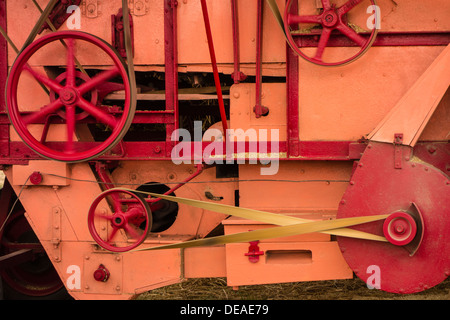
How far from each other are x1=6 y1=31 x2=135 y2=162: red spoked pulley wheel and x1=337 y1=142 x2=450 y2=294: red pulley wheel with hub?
5.08 ft

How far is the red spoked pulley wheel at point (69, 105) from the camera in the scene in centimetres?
315

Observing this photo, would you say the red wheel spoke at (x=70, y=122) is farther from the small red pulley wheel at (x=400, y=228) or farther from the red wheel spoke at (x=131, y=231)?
the small red pulley wheel at (x=400, y=228)

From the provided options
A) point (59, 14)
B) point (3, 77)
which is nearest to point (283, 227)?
point (59, 14)

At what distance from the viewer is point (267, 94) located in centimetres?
349

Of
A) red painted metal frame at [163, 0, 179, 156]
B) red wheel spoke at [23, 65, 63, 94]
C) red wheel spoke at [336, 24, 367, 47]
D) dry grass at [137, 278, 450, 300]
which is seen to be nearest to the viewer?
red wheel spoke at [336, 24, 367, 47]

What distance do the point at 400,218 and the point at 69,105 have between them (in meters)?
2.20

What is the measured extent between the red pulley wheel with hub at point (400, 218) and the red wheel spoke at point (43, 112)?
6.38 ft

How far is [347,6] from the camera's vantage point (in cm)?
314

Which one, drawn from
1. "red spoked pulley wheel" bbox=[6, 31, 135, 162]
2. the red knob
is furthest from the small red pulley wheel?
the red knob

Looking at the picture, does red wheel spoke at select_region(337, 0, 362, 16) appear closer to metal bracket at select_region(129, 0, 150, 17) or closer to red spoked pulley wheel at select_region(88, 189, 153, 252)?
metal bracket at select_region(129, 0, 150, 17)

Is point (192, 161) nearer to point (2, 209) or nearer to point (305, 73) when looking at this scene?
point (305, 73)

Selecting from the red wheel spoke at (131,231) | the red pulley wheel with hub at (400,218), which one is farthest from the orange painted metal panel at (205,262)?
the red pulley wheel with hub at (400,218)

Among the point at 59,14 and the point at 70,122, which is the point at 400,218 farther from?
the point at 59,14

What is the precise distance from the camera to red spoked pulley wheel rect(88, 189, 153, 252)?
337 centimetres
